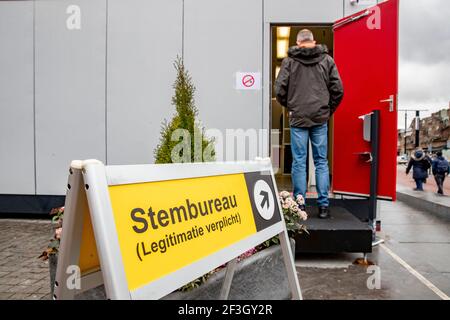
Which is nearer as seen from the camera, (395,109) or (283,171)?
(395,109)

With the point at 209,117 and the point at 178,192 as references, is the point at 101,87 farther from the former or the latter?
the point at 178,192

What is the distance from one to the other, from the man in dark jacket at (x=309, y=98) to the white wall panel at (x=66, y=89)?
3263 mm

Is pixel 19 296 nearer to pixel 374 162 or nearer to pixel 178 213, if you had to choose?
pixel 178 213

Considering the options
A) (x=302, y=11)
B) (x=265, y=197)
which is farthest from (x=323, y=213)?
(x=302, y=11)

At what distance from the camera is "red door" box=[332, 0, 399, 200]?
3994 millimetres

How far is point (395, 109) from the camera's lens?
12.7ft

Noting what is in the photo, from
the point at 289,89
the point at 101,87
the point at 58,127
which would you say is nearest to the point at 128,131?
the point at 101,87

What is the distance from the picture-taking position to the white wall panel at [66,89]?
215 inches

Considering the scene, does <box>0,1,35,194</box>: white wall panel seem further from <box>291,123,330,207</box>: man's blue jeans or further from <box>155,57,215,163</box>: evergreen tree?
<box>291,123,330,207</box>: man's blue jeans

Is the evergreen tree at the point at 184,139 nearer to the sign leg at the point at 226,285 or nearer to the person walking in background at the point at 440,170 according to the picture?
the sign leg at the point at 226,285

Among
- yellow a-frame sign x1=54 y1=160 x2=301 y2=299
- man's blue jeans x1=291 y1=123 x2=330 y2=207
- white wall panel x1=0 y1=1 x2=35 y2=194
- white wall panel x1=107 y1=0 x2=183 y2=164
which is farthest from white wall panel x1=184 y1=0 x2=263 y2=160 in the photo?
yellow a-frame sign x1=54 y1=160 x2=301 y2=299

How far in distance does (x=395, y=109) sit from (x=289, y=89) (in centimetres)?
128

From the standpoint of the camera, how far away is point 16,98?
5.63m

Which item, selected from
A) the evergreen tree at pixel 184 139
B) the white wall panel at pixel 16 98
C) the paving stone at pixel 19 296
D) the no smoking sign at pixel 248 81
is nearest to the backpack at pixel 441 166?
the no smoking sign at pixel 248 81
